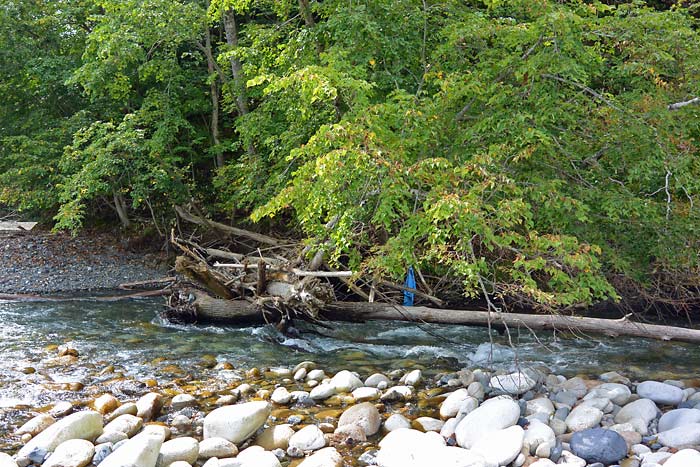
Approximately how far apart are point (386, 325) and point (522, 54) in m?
4.01

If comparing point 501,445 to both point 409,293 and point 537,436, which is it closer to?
point 537,436

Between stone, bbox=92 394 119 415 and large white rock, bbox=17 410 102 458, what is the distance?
413 mm

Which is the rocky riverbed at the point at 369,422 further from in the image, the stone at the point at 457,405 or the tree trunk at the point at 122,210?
the tree trunk at the point at 122,210

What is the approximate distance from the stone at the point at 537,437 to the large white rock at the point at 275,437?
1.72 m

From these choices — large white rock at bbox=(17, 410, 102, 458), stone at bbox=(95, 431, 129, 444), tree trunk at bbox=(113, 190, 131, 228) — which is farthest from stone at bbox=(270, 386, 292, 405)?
tree trunk at bbox=(113, 190, 131, 228)

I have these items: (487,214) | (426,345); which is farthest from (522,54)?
(426,345)

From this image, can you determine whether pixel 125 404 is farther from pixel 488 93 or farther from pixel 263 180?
pixel 263 180

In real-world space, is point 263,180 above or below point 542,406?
above

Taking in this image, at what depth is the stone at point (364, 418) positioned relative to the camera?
4.81 meters

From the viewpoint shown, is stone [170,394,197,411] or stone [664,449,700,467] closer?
stone [664,449,700,467]

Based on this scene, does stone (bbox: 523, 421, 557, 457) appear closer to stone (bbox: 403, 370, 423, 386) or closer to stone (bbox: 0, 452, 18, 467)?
stone (bbox: 403, 370, 423, 386)

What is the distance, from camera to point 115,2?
1069 cm

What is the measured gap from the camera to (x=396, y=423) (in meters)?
4.88

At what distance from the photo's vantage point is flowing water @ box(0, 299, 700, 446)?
6.11 meters
